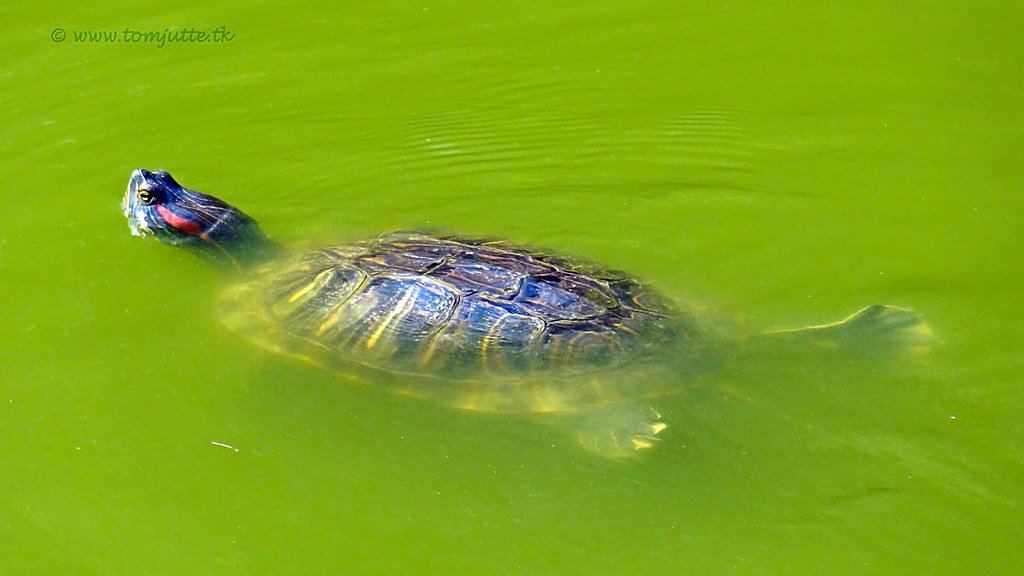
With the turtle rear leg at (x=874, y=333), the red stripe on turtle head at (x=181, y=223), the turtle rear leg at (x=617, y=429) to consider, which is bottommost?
the turtle rear leg at (x=617, y=429)

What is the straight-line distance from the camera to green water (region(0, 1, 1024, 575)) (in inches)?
142

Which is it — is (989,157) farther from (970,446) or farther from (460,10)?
(460,10)

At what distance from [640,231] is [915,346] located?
162 centimetres

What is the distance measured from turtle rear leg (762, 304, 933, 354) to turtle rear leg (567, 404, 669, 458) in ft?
2.73

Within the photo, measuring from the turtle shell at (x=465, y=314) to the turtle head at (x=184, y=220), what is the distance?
0.65 metres

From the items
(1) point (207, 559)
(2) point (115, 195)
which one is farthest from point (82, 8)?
(1) point (207, 559)

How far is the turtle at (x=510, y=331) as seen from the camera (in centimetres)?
407

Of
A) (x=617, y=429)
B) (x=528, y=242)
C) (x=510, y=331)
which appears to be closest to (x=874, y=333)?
(x=617, y=429)

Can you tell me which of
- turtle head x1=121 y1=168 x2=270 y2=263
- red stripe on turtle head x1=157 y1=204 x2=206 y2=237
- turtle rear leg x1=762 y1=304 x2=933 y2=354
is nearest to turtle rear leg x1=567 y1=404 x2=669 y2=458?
turtle rear leg x1=762 y1=304 x2=933 y2=354

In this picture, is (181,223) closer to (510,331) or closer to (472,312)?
(472,312)

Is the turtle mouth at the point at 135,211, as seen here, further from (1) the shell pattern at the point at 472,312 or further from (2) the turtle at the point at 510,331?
(1) the shell pattern at the point at 472,312

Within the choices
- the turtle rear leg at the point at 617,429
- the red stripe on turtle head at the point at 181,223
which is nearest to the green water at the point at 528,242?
the turtle rear leg at the point at 617,429

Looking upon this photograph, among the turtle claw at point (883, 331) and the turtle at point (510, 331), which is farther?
the turtle claw at point (883, 331)

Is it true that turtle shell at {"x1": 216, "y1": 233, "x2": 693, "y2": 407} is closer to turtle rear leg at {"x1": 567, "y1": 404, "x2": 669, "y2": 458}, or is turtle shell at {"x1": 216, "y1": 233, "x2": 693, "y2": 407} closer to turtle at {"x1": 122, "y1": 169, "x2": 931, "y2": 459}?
turtle at {"x1": 122, "y1": 169, "x2": 931, "y2": 459}
